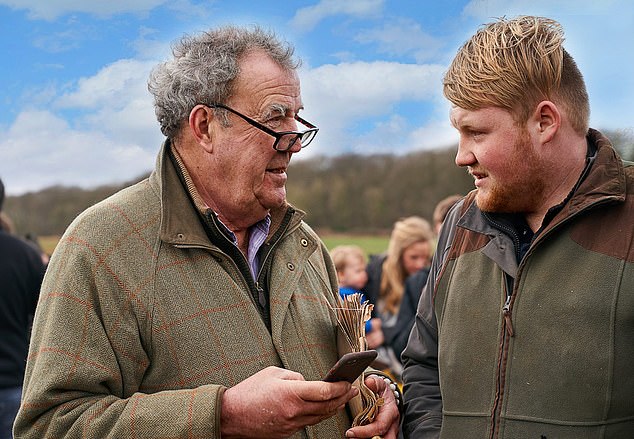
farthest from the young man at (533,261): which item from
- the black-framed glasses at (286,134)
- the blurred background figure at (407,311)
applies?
the blurred background figure at (407,311)

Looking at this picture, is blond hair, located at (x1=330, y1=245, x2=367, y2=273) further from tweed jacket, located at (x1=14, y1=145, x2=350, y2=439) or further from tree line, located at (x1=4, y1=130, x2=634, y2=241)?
tree line, located at (x1=4, y1=130, x2=634, y2=241)

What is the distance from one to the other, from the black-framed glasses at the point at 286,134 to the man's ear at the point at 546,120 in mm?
843

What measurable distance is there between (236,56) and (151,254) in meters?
0.79

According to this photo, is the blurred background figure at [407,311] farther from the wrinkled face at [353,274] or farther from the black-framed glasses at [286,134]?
the black-framed glasses at [286,134]

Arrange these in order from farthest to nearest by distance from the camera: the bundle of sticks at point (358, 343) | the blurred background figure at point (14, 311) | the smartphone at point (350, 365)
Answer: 1. the blurred background figure at point (14, 311)
2. the bundle of sticks at point (358, 343)
3. the smartphone at point (350, 365)

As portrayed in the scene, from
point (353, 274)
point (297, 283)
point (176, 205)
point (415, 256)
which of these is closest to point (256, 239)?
point (297, 283)

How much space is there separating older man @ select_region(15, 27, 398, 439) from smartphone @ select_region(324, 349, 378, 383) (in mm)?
33

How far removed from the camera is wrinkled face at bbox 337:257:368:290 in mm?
7918

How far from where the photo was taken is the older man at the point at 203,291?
2.65 meters

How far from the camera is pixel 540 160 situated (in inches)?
107

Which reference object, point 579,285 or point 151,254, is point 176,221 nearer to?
point 151,254

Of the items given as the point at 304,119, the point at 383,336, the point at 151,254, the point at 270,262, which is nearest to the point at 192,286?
the point at 151,254

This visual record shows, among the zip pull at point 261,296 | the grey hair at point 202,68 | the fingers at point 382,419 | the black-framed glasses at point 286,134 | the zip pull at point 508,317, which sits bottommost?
the fingers at point 382,419

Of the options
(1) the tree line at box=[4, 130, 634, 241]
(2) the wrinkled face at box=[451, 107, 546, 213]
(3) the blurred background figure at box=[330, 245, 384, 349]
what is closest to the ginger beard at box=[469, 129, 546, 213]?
(2) the wrinkled face at box=[451, 107, 546, 213]
